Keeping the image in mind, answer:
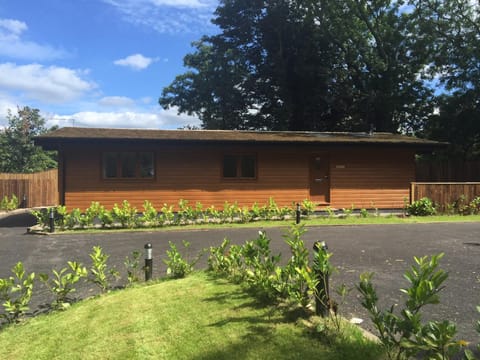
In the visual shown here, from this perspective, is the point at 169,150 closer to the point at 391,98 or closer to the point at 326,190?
the point at 326,190

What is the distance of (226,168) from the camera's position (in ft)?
57.6

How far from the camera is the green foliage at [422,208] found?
16.7m

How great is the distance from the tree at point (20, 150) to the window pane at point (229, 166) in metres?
25.3

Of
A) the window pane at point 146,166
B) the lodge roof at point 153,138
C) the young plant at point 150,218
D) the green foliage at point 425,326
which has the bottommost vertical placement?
the young plant at point 150,218

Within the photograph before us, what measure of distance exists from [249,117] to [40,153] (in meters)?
19.9

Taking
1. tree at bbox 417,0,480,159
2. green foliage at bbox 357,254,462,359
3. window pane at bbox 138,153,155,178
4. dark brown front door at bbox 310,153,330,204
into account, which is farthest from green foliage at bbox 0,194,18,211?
tree at bbox 417,0,480,159

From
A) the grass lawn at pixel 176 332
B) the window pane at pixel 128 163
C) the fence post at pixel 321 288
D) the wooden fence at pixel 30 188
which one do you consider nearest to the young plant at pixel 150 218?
the window pane at pixel 128 163

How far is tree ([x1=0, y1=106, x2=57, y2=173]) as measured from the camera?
116 ft

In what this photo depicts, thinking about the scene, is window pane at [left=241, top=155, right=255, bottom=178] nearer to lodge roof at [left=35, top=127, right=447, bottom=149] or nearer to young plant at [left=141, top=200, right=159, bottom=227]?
lodge roof at [left=35, top=127, right=447, bottom=149]

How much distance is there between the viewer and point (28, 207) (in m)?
23.9

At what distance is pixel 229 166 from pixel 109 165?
5.05 metres

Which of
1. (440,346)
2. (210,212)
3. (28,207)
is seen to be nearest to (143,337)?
(440,346)

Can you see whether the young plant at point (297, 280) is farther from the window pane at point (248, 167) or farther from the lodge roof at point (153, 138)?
the window pane at point (248, 167)

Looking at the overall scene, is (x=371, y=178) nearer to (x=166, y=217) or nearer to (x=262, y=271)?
(x=166, y=217)
